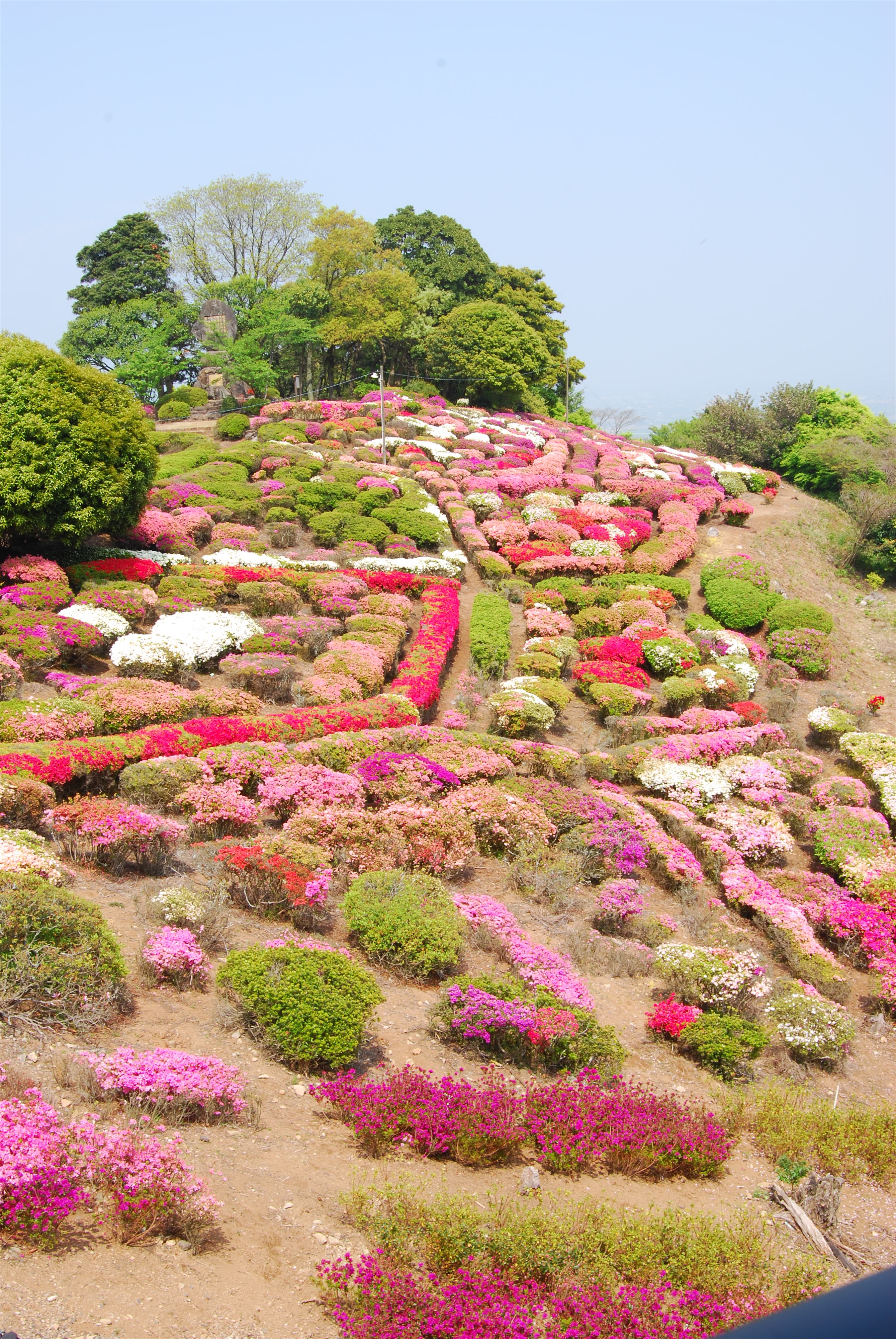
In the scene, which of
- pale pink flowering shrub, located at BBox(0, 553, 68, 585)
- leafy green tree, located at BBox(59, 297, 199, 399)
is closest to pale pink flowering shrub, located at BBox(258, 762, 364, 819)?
pale pink flowering shrub, located at BBox(0, 553, 68, 585)

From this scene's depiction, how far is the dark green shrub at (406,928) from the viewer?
32.1ft

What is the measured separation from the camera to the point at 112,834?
10.4 meters

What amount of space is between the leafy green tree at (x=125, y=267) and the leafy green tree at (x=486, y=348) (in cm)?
1675

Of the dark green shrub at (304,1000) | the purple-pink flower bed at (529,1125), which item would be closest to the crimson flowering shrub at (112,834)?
the dark green shrub at (304,1000)

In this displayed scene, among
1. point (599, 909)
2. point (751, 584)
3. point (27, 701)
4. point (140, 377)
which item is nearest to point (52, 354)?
point (27, 701)

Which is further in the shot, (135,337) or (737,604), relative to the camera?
(135,337)

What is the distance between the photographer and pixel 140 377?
1695 inches

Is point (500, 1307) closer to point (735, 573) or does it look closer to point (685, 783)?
point (685, 783)

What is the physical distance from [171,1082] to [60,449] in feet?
53.2

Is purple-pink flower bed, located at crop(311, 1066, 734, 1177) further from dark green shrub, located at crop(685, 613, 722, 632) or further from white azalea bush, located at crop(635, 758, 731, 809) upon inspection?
dark green shrub, located at crop(685, 613, 722, 632)

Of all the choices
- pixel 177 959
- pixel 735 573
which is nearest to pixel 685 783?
pixel 177 959

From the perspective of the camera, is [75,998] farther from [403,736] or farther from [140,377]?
[140,377]

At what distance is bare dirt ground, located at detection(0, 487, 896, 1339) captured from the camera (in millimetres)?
4980

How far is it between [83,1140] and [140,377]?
4238cm
